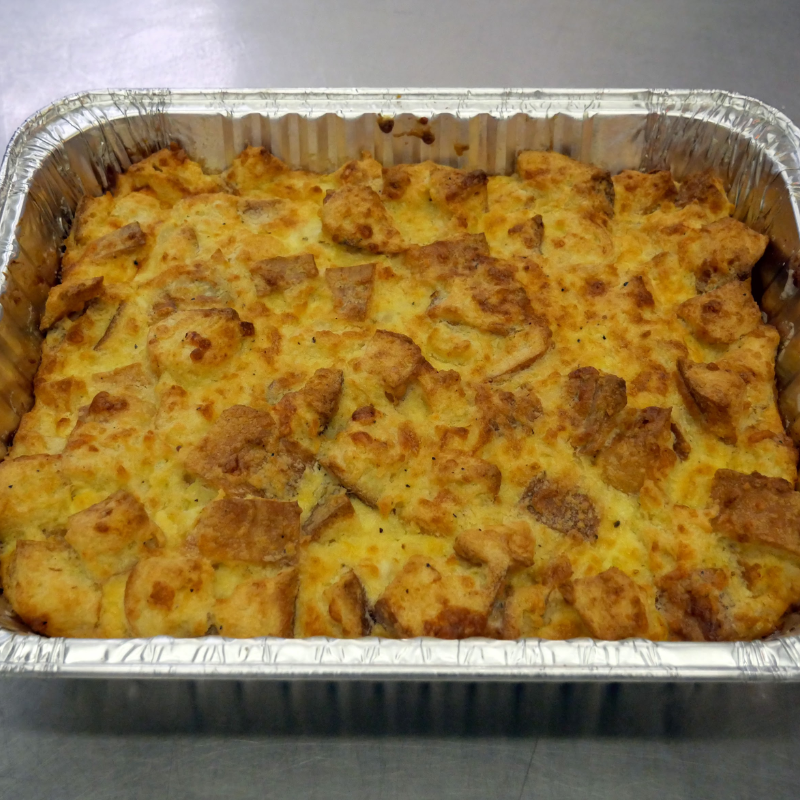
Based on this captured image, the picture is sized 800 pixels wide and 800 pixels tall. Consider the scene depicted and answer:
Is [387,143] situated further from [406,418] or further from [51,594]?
[51,594]

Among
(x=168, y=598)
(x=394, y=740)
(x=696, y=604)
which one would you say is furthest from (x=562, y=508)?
(x=168, y=598)

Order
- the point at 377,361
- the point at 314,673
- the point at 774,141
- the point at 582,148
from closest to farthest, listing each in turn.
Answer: the point at 314,673 < the point at 377,361 < the point at 774,141 < the point at 582,148

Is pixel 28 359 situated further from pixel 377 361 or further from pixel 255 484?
pixel 377 361

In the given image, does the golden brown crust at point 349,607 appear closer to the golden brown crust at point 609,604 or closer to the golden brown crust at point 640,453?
the golden brown crust at point 609,604

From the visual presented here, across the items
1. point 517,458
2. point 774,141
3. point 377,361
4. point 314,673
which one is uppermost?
point 774,141

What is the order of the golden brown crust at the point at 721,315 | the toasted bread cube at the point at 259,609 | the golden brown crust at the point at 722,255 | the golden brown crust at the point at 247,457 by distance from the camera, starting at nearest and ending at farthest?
the toasted bread cube at the point at 259,609 < the golden brown crust at the point at 247,457 < the golden brown crust at the point at 721,315 < the golden brown crust at the point at 722,255

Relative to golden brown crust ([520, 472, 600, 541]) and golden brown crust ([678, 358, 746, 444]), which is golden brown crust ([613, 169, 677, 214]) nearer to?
golden brown crust ([678, 358, 746, 444])

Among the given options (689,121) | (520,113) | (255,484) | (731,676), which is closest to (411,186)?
Answer: (520,113)

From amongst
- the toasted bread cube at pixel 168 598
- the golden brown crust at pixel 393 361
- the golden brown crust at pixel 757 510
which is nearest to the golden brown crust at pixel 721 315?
the golden brown crust at pixel 757 510

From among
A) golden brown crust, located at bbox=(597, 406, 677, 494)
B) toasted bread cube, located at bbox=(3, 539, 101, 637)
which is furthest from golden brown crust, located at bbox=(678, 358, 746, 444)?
toasted bread cube, located at bbox=(3, 539, 101, 637)
